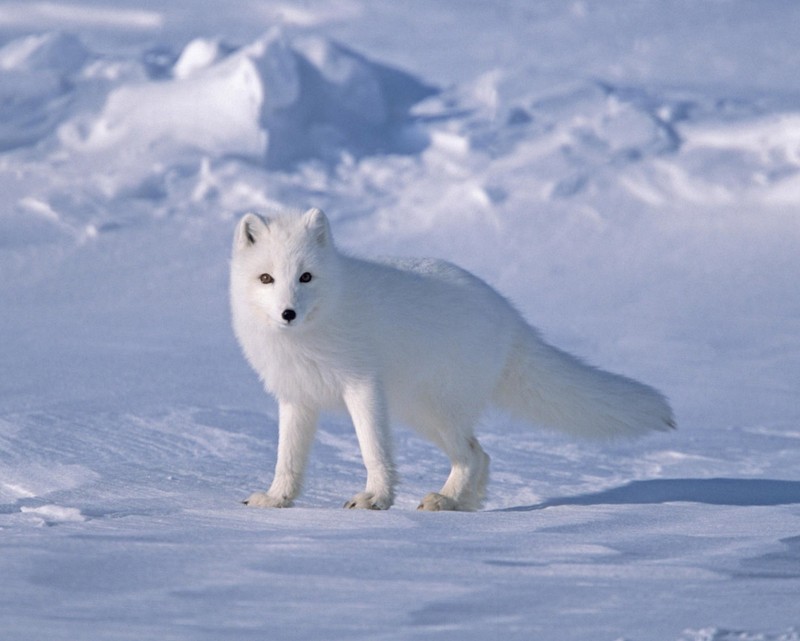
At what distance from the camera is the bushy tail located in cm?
325

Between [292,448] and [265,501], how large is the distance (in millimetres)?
208

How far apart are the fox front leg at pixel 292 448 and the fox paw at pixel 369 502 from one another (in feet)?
0.82

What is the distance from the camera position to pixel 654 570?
6.44ft

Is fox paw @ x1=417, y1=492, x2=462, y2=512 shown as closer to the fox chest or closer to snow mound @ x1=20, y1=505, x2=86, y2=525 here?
the fox chest

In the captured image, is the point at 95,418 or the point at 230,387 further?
the point at 230,387

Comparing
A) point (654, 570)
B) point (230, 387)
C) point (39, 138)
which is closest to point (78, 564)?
point (654, 570)

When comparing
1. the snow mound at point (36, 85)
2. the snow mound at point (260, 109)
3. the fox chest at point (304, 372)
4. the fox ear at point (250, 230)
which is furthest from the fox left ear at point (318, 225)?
the snow mound at point (36, 85)

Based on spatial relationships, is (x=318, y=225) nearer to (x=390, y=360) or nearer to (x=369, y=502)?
(x=390, y=360)

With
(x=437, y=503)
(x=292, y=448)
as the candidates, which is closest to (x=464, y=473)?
(x=437, y=503)

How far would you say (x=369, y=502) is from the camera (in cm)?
286

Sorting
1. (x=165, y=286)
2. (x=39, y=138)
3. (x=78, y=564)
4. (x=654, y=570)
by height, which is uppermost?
(x=39, y=138)

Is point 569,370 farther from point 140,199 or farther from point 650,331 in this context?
point 140,199

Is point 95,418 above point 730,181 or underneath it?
underneath

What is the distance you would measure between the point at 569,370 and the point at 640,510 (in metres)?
0.71
